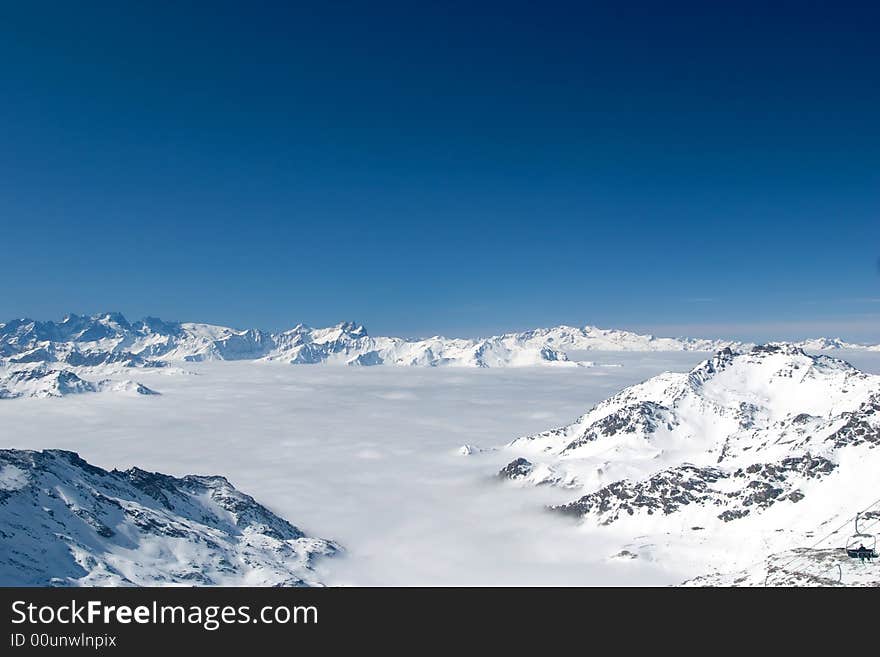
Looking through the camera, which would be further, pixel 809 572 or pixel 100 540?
pixel 100 540

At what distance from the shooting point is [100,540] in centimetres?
16175

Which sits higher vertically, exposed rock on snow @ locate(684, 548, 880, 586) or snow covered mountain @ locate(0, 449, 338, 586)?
exposed rock on snow @ locate(684, 548, 880, 586)

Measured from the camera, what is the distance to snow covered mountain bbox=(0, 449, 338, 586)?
139500 mm

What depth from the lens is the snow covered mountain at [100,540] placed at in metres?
140

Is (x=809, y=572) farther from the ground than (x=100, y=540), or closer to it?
farther from the ground

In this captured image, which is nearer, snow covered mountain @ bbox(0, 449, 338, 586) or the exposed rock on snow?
the exposed rock on snow

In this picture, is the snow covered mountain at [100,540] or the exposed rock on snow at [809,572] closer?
the exposed rock on snow at [809,572]

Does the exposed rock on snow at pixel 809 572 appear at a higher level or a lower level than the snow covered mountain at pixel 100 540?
higher
